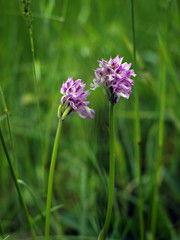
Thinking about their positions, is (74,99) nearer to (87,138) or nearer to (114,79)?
(114,79)

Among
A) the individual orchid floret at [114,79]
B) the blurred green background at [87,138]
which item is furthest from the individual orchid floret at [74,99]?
the blurred green background at [87,138]

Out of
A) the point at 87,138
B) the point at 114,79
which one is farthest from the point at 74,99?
the point at 87,138

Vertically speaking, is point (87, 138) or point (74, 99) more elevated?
point (74, 99)

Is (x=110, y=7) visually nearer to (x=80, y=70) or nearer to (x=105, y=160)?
(x=80, y=70)

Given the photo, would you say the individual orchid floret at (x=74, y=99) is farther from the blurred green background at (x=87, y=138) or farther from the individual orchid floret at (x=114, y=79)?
the blurred green background at (x=87, y=138)

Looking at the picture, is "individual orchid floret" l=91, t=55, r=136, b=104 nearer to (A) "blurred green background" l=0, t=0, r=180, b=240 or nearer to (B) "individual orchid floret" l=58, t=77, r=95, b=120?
(B) "individual orchid floret" l=58, t=77, r=95, b=120

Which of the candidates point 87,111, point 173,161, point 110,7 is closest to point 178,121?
point 173,161

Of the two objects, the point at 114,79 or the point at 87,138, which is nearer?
the point at 114,79
